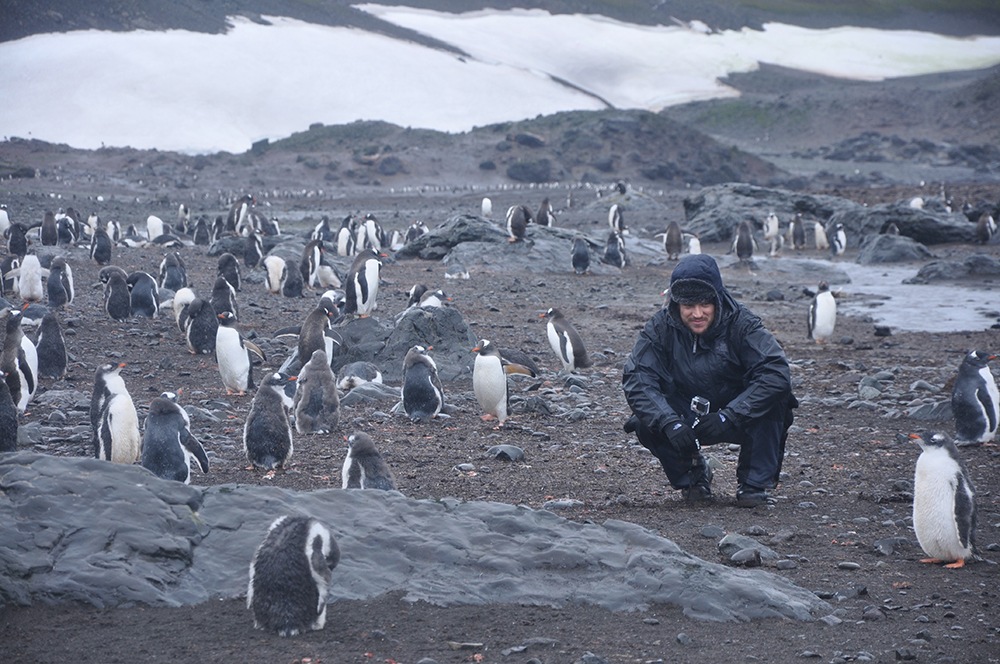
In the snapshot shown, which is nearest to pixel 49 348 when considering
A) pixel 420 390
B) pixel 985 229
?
pixel 420 390

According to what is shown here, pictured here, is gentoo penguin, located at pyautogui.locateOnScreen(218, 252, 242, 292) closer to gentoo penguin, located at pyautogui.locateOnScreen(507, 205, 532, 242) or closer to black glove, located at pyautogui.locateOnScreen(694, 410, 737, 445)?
gentoo penguin, located at pyautogui.locateOnScreen(507, 205, 532, 242)

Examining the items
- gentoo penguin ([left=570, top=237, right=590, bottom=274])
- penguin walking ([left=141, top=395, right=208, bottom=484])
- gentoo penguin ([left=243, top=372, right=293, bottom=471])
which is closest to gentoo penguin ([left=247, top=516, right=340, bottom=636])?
penguin walking ([left=141, top=395, right=208, bottom=484])

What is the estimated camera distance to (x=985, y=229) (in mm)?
21250

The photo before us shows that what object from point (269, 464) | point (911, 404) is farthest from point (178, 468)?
point (911, 404)

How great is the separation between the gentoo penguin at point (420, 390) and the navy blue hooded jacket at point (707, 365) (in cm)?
249

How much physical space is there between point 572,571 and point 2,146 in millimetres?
37143

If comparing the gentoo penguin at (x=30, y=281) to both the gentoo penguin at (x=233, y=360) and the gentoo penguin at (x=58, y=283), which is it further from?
the gentoo penguin at (x=233, y=360)

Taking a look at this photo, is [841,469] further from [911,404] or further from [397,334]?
[397,334]

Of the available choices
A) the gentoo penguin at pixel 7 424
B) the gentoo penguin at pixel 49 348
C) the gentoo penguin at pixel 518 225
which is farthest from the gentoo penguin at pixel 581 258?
the gentoo penguin at pixel 7 424

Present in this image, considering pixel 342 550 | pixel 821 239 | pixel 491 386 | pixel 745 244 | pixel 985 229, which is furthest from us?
pixel 821 239

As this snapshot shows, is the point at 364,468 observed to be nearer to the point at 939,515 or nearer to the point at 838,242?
the point at 939,515

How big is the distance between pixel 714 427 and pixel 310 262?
10742 millimetres

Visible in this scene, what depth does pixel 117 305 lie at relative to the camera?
11.4 meters

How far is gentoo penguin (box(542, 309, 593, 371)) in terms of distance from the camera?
31.7 ft
